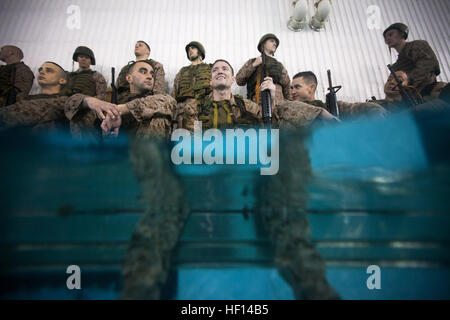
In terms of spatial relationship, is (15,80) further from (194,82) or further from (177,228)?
(177,228)

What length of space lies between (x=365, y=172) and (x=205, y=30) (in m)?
3.38

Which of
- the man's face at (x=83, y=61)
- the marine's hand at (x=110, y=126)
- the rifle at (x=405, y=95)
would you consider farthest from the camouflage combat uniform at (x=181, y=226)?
the man's face at (x=83, y=61)

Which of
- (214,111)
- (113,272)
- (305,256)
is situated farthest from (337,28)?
(113,272)

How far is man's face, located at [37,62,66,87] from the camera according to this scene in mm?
2619

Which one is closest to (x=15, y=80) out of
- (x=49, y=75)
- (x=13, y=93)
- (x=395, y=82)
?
(x=13, y=93)

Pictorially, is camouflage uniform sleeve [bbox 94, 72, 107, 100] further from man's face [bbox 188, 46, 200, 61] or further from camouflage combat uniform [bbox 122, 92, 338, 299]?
camouflage combat uniform [bbox 122, 92, 338, 299]

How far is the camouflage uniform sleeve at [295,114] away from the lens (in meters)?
1.92

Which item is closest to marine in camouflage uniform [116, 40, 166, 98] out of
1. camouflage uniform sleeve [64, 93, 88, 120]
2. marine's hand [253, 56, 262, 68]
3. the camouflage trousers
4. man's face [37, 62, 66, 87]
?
man's face [37, 62, 66, 87]

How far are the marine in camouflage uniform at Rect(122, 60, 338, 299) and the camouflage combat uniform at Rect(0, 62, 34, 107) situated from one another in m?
2.63

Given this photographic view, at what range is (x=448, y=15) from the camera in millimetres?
4113

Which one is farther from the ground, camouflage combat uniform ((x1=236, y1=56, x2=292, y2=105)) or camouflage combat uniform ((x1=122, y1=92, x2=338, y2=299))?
camouflage combat uniform ((x1=236, y1=56, x2=292, y2=105))

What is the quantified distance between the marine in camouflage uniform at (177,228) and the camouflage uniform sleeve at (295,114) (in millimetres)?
603

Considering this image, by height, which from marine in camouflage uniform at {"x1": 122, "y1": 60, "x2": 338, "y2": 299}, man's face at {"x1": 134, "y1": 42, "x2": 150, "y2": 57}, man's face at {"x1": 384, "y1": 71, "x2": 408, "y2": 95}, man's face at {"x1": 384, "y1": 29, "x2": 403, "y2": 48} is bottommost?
marine in camouflage uniform at {"x1": 122, "y1": 60, "x2": 338, "y2": 299}
